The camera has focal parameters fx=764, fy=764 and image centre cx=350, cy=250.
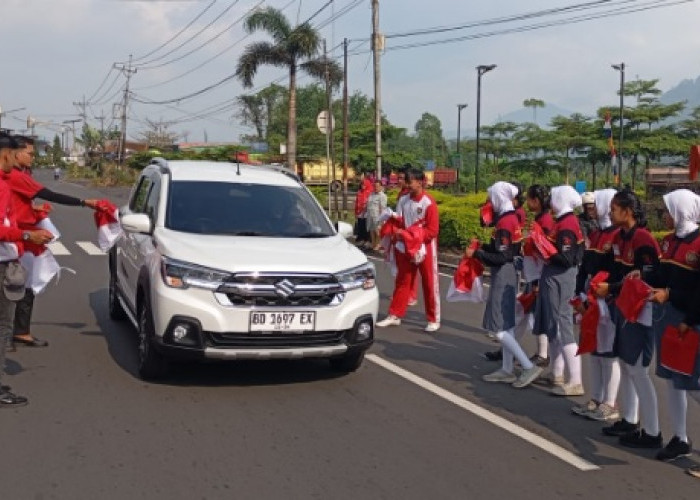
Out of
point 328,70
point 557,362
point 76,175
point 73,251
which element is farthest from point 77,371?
point 76,175

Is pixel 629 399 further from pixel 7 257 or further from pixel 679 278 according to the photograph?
pixel 7 257

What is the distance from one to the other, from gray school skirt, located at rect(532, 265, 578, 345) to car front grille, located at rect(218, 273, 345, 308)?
6.12ft

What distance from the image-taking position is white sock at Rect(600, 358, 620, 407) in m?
5.64

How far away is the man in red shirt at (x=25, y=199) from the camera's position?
21.7 feet

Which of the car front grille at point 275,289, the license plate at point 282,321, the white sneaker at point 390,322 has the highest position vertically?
the car front grille at point 275,289

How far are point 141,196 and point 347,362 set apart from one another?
3056 mm

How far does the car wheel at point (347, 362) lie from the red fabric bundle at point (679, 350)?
256cm

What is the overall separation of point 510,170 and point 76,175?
53793 millimetres

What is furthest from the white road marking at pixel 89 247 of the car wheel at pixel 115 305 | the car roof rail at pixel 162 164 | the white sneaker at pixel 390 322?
the white sneaker at pixel 390 322

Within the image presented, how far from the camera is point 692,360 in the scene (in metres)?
4.52

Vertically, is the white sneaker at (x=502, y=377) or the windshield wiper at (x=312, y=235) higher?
the windshield wiper at (x=312, y=235)

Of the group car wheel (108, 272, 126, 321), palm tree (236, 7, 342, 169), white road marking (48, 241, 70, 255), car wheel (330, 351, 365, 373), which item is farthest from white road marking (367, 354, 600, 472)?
palm tree (236, 7, 342, 169)

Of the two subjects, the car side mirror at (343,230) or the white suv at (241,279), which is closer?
the white suv at (241,279)

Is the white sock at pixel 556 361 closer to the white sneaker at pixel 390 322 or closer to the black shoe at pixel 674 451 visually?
the black shoe at pixel 674 451
